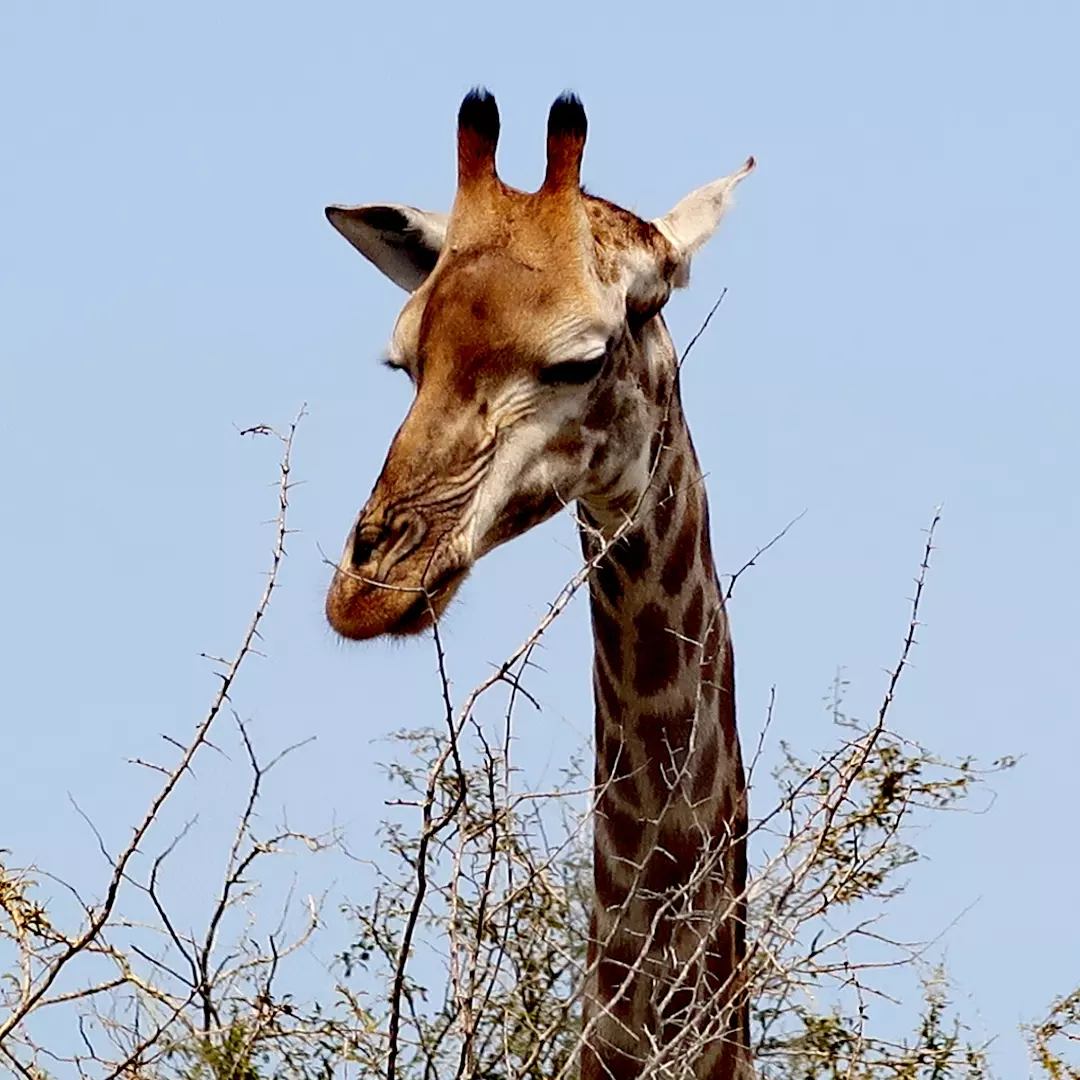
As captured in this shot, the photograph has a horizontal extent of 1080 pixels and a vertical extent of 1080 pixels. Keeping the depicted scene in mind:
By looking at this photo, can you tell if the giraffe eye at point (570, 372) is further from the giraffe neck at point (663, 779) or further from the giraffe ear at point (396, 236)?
the giraffe ear at point (396, 236)

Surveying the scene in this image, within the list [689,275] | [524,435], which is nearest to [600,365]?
[524,435]

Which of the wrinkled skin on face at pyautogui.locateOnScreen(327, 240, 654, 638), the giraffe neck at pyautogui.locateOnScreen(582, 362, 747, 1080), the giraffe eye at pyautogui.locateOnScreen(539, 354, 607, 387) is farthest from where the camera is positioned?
the giraffe neck at pyautogui.locateOnScreen(582, 362, 747, 1080)

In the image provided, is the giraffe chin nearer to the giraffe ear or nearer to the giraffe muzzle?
the giraffe muzzle

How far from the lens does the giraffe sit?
3.48m

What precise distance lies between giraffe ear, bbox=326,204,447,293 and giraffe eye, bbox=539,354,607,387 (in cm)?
55

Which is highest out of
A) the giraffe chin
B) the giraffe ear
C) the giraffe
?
the giraffe ear

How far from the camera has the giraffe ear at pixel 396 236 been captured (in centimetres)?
415

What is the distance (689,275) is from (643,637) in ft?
2.23

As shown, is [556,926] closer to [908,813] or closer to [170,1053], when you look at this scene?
[908,813]

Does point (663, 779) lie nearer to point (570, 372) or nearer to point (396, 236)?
point (570, 372)

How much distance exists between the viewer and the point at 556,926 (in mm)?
4465

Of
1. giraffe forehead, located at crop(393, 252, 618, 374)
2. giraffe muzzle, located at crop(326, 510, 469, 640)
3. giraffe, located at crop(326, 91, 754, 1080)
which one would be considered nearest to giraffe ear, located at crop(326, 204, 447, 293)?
giraffe, located at crop(326, 91, 754, 1080)

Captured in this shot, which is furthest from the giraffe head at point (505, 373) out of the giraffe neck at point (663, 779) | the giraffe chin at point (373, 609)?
the giraffe neck at point (663, 779)

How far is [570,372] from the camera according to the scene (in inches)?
144
